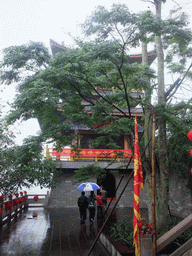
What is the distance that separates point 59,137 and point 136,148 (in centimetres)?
A: 333

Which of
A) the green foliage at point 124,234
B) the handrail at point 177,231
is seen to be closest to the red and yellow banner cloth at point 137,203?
the handrail at point 177,231

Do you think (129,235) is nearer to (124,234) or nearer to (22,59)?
(124,234)

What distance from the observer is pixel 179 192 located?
1266 cm

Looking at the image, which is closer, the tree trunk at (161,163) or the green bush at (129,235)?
the green bush at (129,235)

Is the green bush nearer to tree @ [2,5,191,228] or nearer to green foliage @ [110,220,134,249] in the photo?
green foliage @ [110,220,134,249]

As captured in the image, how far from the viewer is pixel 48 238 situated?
7918 mm

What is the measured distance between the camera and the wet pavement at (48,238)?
21.4 ft

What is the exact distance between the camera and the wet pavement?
6.51 m

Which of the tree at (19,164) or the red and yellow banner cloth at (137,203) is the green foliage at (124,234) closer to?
the red and yellow banner cloth at (137,203)

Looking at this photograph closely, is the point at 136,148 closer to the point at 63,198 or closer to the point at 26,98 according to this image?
the point at 26,98

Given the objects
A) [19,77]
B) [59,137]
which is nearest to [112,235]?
[59,137]

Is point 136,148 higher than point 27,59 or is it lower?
lower

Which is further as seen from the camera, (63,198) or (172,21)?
(63,198)

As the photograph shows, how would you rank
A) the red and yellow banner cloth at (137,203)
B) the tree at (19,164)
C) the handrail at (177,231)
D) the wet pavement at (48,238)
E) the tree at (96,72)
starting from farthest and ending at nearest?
the tree at (19,164)
the wet pavement at (48,238)
the tree at (96,72)
the red and yellow banner cloth at (137,203)
the handrail at (177,231)
